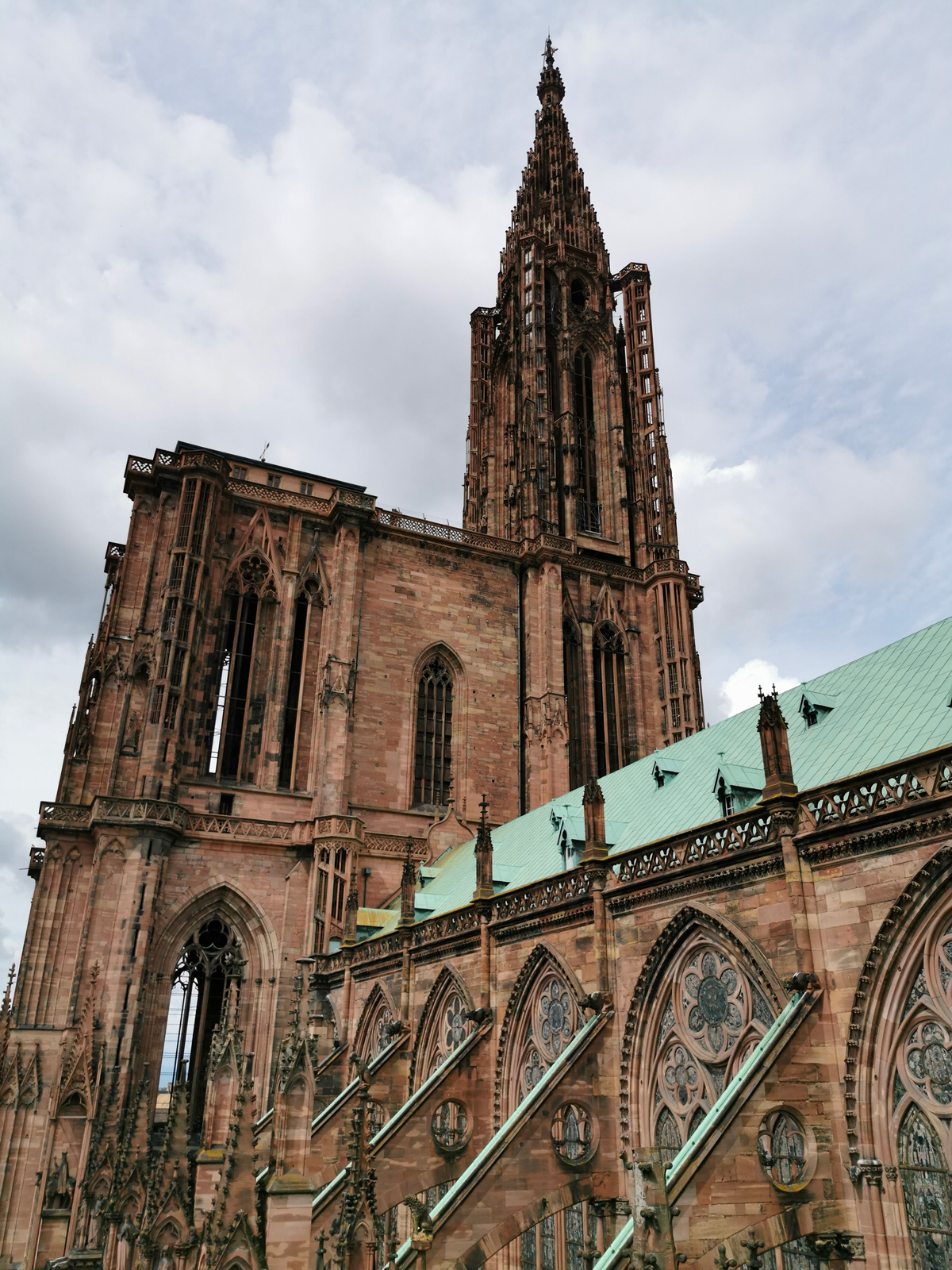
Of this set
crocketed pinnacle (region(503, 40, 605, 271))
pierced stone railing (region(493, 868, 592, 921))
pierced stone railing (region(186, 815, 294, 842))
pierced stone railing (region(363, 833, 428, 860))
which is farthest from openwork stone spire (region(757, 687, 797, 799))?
crocketed pinnacle (region(503, 40, 605, 271))

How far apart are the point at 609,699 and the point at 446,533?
28.7 ft

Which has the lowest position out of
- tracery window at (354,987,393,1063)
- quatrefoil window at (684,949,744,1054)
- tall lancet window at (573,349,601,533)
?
quatrefoil window at (684,949,744,1054)

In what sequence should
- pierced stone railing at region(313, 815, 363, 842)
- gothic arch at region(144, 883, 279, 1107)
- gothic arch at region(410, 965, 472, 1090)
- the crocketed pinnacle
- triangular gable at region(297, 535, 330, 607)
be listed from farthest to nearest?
the crocketed pinnacle, triangular gable at region(297, 535, 330, 607), pierced stone railing at region(313, 815, 363, 842), gothic arch at region(144, 883, 279, 1107), gothic arch at region(410, 965, 472, 1090)

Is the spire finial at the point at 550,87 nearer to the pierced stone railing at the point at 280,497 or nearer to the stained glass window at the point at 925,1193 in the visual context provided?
the pierced stone railing at the point at 280,497

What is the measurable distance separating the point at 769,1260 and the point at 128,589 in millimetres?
26075

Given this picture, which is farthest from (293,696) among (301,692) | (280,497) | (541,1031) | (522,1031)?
(541,1031)

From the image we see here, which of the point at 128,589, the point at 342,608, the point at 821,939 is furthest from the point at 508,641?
the point at 821,939

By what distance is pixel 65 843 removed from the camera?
95.7 feet

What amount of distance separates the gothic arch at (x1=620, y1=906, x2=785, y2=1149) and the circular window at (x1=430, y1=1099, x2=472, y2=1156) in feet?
14.5

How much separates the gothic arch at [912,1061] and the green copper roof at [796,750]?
7.19ft

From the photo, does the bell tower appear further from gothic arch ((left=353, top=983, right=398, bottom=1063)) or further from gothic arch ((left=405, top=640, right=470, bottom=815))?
gothic arch ((left=353, top=983, right=398, bottom=1063))

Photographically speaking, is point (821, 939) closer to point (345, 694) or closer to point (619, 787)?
point (619, 787)

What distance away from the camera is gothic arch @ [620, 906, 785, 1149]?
45.1 ft

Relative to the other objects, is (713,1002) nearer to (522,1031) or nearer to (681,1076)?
Answer: (681,1076)
